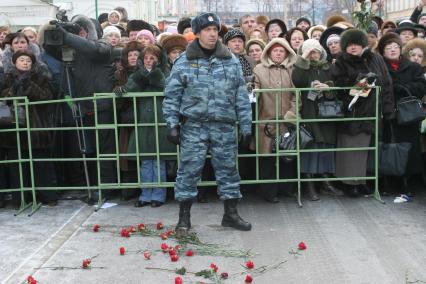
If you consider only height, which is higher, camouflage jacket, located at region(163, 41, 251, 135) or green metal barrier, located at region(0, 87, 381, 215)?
camouflage jacket, located at region(163, 41, 251, 135)

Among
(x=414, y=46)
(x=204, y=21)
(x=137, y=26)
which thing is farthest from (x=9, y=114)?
(x=414, y=46)

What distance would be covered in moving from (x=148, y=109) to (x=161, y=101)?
0.17 meters

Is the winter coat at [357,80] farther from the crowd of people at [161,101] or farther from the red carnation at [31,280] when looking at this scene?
the red carnation at [31,280]

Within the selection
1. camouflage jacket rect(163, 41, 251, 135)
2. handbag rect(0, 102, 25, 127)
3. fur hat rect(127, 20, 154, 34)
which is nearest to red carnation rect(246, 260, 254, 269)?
camouflage jacket rect(163, 41, 251, 135)

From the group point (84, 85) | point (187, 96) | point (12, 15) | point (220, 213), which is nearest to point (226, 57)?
point (187, 96)

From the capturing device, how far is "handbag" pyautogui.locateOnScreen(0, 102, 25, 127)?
610 cm

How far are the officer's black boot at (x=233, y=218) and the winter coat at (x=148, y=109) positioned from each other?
41.6 inches

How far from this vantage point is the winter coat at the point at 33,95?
20.6ft

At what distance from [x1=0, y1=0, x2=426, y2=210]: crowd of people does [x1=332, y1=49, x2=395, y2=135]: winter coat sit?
0.01m

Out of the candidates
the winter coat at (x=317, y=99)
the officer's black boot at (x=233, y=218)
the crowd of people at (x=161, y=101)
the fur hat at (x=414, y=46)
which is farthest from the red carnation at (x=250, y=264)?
the fur hat at (x=414, y=46)

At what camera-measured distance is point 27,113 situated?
6.15m

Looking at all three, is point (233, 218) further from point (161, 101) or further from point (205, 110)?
point (161, 101)

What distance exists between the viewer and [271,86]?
6355mm

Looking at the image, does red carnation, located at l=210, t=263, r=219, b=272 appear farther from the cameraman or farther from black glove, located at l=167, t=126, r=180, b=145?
the cameraman
